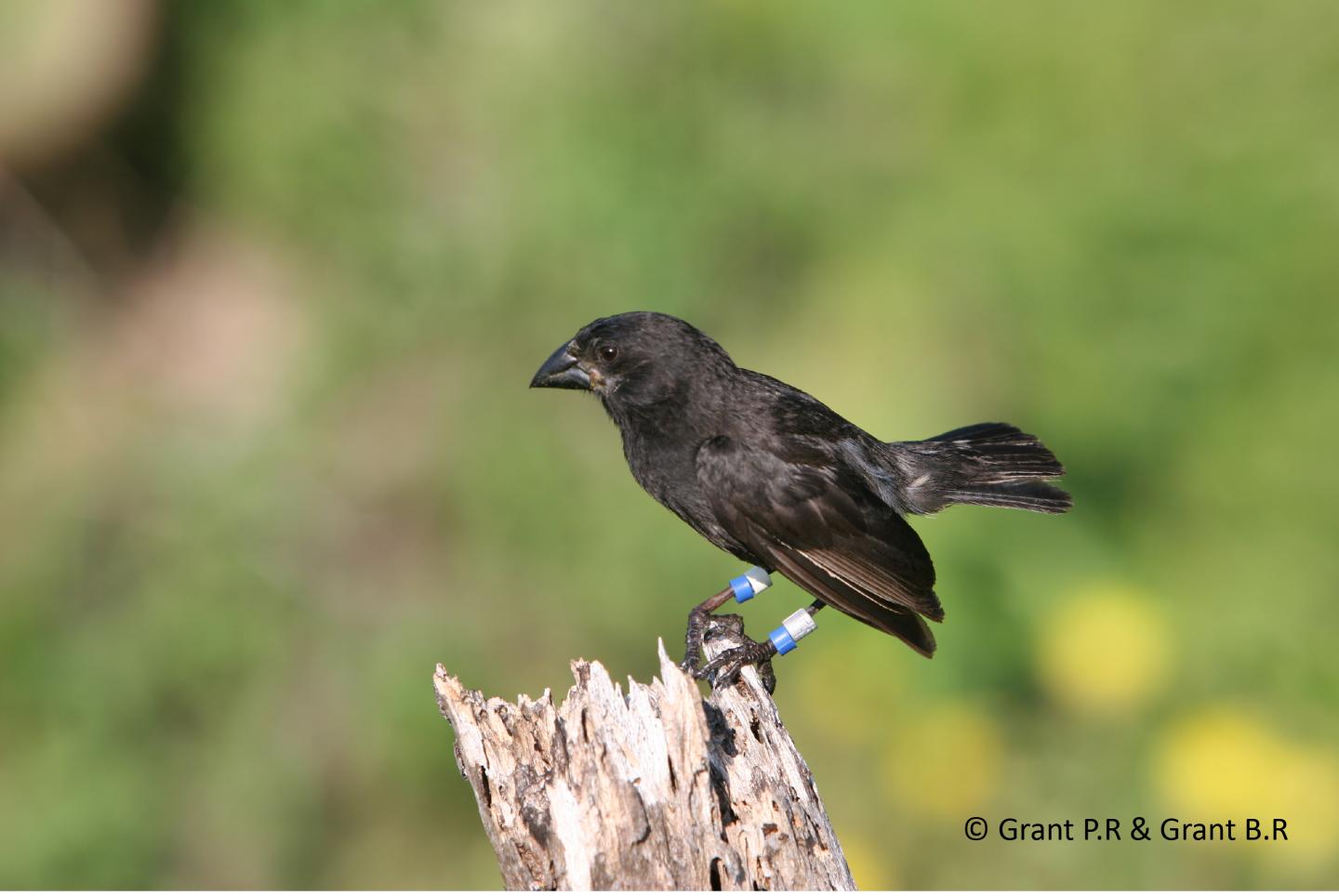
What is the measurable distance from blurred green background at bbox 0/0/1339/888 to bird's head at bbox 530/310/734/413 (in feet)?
5.84

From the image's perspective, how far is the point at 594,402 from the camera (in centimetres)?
691

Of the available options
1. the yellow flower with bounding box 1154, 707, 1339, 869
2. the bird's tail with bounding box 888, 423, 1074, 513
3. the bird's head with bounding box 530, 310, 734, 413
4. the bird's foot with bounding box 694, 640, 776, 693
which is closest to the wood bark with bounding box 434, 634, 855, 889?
the bird's foot with bounding box 694, 640, 776, 693

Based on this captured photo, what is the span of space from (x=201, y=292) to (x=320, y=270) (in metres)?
1.16

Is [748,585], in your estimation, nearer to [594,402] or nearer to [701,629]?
[701,629]

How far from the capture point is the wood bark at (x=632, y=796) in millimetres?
2975

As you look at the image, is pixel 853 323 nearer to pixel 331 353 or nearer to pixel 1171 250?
pixel 1171 250

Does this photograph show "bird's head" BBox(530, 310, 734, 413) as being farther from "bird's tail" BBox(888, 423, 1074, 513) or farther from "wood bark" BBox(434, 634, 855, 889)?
"wood bark" BBox(434, 634, 855, 889)

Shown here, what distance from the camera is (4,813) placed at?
236 inches

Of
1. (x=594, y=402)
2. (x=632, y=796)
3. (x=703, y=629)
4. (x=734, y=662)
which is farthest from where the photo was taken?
(x=594, y=402)

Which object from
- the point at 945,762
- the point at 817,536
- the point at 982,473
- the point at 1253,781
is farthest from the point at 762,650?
the point at 1253,781

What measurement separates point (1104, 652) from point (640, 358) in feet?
7.95

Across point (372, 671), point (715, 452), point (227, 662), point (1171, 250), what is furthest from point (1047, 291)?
point (227, 662)

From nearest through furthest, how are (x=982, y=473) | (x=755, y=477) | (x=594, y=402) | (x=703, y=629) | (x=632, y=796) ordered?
(x=632, y=796) → (x=755, y=477) → (x=703, y=629) → (x=982, y=473) → (x=594, y=402)

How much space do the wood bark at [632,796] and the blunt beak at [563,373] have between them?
4.52 feet
